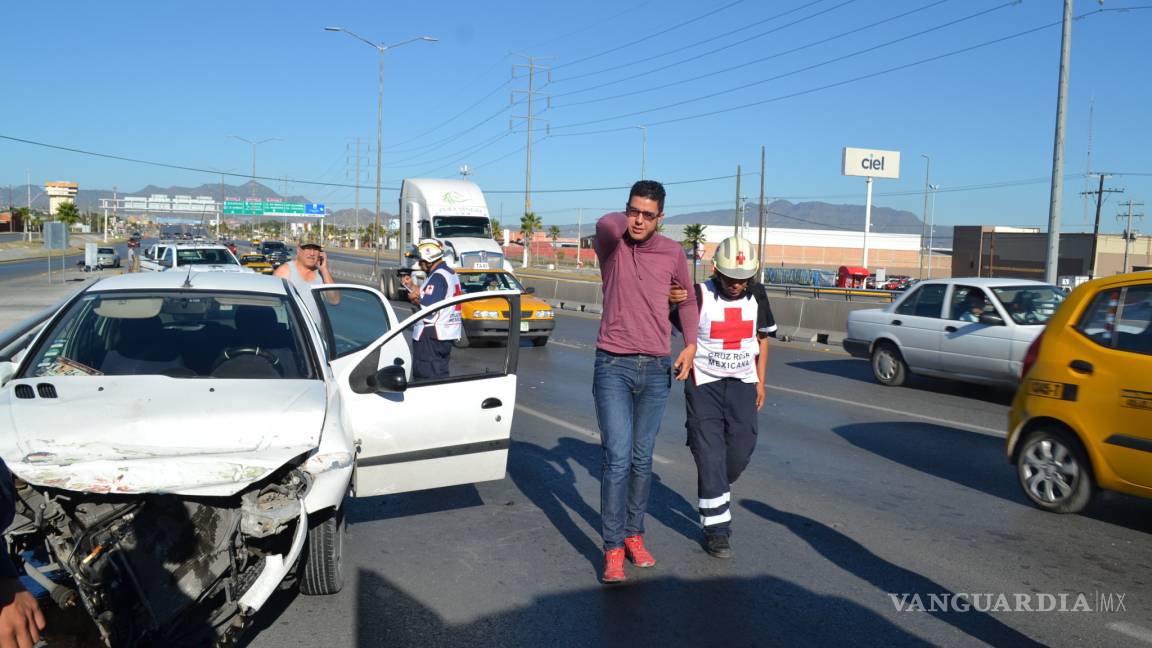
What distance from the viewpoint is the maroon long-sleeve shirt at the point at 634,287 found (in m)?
4.96

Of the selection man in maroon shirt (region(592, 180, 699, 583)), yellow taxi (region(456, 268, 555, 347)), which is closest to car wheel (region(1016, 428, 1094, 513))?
man in maroon shirt (region(592, 180, 699, 583))

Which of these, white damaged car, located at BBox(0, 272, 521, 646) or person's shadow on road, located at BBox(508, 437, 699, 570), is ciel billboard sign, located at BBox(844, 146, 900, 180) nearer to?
person's shadow on road, located at BBox(508, 437, 699, 570)

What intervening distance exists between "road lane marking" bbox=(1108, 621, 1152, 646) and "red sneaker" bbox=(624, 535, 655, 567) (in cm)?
226

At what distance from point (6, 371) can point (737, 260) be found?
3.80m

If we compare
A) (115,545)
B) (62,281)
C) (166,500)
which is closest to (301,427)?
(166,500)

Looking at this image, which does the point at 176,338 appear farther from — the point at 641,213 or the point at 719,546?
the point at 719,546

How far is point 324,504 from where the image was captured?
4078 millimetres

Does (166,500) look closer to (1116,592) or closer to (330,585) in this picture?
(330,585)

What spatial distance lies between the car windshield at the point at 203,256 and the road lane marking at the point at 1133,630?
26.3 metres

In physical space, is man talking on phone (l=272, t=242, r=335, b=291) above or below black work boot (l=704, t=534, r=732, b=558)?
above

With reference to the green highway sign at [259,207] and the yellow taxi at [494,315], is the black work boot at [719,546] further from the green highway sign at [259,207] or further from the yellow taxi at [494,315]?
the green highway sign at [259,207]

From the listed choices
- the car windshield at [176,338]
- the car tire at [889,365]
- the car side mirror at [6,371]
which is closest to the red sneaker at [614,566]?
the car windshield at [176,338]

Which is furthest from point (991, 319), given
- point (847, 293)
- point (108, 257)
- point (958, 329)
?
point (108, 257)

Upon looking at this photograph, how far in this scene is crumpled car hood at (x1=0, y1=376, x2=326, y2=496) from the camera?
140 inches
